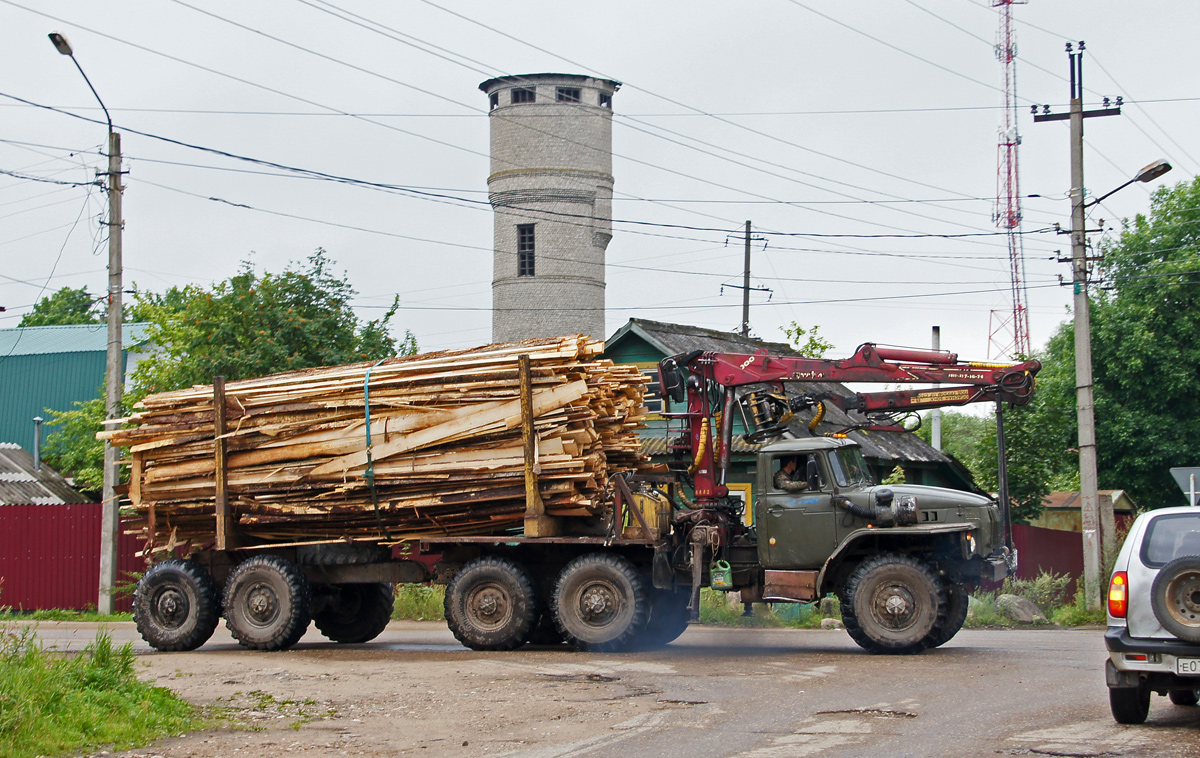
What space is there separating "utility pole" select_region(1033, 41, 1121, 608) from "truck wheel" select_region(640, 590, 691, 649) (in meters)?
8.37

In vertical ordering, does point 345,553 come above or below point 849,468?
below

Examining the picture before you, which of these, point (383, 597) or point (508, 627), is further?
point (383, 597)

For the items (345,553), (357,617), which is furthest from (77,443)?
(345,553)

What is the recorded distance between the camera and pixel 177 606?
16.9 metres

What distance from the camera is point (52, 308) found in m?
71.9

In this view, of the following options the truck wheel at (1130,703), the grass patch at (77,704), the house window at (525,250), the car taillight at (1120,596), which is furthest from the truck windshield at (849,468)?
the house window at (525,250)

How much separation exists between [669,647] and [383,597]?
461 centimetres

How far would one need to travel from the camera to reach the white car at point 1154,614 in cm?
870

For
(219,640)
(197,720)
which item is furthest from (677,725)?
(219,640)

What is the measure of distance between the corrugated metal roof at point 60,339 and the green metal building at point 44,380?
0.04 m

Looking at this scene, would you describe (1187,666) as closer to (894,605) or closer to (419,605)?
(894,605)

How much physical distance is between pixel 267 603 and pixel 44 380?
113 feet

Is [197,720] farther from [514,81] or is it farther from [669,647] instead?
[514,81]

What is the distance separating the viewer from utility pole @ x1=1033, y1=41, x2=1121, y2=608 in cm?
2147
